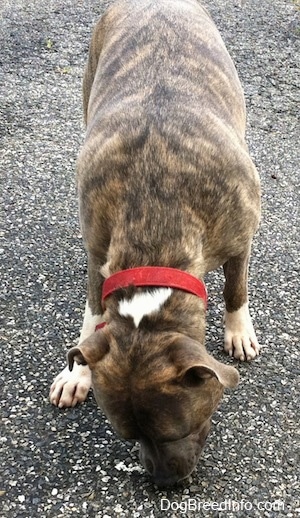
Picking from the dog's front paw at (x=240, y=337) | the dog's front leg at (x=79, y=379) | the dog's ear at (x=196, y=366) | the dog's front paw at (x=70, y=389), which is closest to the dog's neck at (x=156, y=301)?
the dog's ear at (x=196, y=366)

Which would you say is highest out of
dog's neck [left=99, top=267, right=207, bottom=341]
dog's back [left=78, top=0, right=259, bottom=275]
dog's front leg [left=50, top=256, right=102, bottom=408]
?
dog's back [left=78, top=0, right=259, bottom=275]

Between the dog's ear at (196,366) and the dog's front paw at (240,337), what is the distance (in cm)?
144

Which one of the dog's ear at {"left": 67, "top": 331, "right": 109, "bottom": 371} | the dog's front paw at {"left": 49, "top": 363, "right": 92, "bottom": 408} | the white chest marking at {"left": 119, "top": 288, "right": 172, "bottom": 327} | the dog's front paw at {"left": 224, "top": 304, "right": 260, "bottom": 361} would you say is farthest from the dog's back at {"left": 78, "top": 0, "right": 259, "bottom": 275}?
the dog's front paw at {"left": 49, "top": 363, "right": 92, "bottom": 408}

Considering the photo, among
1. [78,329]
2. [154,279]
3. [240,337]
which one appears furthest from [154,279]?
[78,329]

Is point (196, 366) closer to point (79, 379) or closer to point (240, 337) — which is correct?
point (79, 379)

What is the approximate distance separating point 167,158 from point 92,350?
3.02ft

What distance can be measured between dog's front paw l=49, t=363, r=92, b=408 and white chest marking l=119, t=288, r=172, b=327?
1.10 metres

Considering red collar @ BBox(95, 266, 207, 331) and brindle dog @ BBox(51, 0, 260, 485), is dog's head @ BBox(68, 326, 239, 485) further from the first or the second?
red collar @ BBox(95, 266, 207, 331)

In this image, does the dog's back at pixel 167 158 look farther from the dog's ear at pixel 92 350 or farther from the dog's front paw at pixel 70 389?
the dog's front paw at pixel 70 389

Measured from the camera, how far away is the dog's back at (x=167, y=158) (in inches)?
119

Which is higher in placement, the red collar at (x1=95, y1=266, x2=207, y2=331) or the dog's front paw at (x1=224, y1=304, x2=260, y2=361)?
the red collar at (x1=95, y1=266, x2=207, y2=331)

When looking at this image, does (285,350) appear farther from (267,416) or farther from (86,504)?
(86,504)

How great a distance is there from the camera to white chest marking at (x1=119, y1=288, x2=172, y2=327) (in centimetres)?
277

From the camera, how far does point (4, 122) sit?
264 inches
